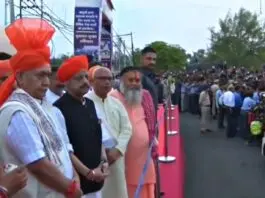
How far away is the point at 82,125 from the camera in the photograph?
3.86 m

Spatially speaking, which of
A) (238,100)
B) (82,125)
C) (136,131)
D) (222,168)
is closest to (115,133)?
(136,131)

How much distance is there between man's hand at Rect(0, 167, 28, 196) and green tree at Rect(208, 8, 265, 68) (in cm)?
5050

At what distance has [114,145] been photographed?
4.52 metres

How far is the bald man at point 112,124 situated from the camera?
4.63m

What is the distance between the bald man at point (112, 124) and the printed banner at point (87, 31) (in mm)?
7752

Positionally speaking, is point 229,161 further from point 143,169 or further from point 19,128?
point 19,128

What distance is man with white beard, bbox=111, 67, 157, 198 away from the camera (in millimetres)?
5055

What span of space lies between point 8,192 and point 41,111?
30.6 inches

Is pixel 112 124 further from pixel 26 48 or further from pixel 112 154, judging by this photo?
pixel 26 48

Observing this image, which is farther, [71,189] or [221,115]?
[221,115]

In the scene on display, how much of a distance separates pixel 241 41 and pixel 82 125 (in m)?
51.0

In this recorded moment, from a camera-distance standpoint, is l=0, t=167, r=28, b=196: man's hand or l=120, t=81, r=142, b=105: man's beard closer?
l=0, t=167, r=28, b=196: man's hand

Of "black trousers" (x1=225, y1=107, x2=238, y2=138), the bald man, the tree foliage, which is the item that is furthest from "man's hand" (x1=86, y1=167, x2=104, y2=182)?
the tree foliage

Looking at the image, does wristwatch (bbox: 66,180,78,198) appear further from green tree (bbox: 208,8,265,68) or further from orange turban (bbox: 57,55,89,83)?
green tree (bbox: 208,8,265,68)
